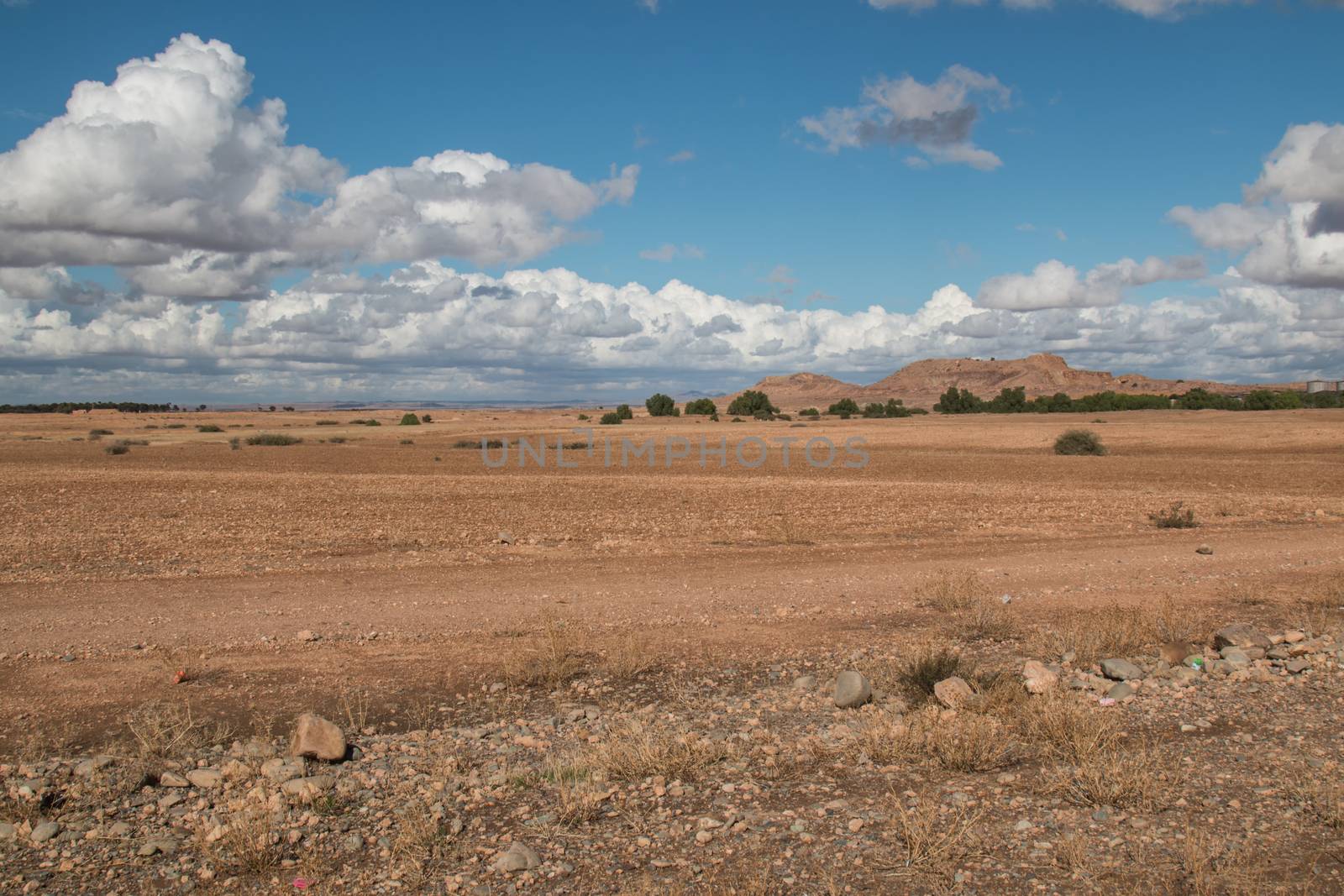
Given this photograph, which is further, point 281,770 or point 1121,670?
point 1121,670

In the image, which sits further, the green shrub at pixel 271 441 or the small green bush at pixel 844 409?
the small green bush at pixel 844 409

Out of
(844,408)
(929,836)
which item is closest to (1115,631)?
(929,836)

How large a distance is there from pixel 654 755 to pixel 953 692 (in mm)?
2774

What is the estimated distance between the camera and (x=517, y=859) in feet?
17.7

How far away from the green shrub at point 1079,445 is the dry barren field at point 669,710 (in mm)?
34045

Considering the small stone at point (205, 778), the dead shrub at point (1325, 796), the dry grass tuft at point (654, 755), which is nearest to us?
the dead shrub at point (1325, 796)

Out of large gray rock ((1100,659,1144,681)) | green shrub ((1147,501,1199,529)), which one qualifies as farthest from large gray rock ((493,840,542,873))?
green shrub ((1147,501,1199,529))

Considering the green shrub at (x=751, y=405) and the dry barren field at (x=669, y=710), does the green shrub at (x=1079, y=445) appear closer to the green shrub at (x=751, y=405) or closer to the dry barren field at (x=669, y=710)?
the dry barren field at (x=669, y=710)

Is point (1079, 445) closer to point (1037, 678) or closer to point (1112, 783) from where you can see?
point (1037, 678)

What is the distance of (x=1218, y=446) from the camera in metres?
54.2

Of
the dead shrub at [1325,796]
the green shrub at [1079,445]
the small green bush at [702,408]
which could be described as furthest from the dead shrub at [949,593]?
the small green bush at [702,408]

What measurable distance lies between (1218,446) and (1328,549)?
4293 centimetres

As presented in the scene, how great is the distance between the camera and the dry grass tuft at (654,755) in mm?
6543

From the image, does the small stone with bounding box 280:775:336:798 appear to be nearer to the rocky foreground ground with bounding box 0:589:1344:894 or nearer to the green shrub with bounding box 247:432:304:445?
the rocky foreground ground with bounding box 0:589:1344:894
